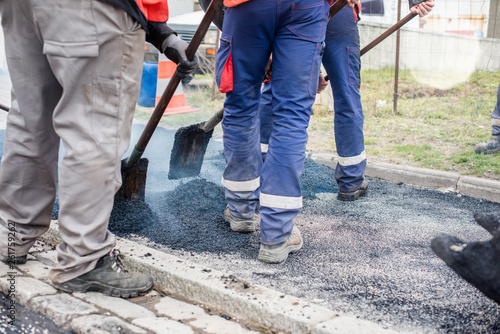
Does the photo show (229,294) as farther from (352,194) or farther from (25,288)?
(352,194)

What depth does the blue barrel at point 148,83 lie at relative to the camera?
7797 mm

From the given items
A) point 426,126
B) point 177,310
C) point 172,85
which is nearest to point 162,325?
point 177,310

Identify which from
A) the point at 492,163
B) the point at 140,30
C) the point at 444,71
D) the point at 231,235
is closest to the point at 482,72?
the point at 444,71

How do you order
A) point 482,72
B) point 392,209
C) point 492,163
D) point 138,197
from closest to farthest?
1. point 138,197
2. point 392,209
3. point 492,163
4. point 482,72

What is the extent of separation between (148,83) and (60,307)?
6.04 m

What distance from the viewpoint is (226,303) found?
88.0 inches

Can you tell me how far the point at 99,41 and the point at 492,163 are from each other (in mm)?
3783

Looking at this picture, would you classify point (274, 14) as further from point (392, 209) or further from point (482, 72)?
point (482, 72)

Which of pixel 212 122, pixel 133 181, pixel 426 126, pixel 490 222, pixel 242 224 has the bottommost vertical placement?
pixel 426 126

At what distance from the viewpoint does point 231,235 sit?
10.4 ft

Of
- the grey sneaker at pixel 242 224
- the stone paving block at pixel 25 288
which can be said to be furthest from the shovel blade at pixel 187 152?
the stone paving block at pixel 25 288

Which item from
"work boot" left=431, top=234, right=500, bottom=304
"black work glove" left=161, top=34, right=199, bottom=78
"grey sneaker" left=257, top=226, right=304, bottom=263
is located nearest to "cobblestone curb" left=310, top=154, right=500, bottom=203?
"grey sneaker" left=257, top=226, right=304, bottom=263

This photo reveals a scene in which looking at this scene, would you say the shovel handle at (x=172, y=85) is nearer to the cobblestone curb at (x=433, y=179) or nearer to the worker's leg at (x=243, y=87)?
the worker's leg at (x=243, y=87)

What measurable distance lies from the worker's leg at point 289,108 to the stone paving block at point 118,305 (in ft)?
2.68
